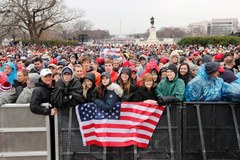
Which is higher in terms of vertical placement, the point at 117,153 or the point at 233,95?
the point at 233,95

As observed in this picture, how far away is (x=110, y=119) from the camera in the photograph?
16.4 ft

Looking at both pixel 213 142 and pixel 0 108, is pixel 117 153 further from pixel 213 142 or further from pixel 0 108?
pixel 0 108

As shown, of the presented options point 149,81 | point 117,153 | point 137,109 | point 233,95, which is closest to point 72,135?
point 117,153

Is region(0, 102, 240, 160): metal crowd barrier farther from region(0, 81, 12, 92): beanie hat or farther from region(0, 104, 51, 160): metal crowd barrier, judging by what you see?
region(0, 81, 12, 92): beanie hat

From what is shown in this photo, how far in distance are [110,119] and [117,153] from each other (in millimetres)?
519

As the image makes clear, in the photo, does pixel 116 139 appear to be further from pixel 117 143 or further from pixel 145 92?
pixel 145 92

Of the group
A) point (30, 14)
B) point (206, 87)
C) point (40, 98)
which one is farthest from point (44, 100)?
point (30, 14)

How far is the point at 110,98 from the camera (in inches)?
197

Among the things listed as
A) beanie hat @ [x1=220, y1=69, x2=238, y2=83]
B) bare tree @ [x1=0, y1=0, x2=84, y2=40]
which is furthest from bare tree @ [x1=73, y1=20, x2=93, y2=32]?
beanie hat @ [x1=220, y1=69, x2=238, y2=83]

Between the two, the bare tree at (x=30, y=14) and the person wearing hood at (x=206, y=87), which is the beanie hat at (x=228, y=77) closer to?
the person wearing hood at (x=206, y=87)

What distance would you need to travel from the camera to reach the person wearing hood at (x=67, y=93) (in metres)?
4.84

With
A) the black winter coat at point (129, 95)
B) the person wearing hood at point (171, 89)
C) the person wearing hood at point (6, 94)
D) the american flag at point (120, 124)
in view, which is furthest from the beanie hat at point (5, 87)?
the person wearing hood at point (171, 89)

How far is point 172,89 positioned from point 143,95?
0.47 meters

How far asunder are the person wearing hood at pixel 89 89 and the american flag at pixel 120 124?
204mm
